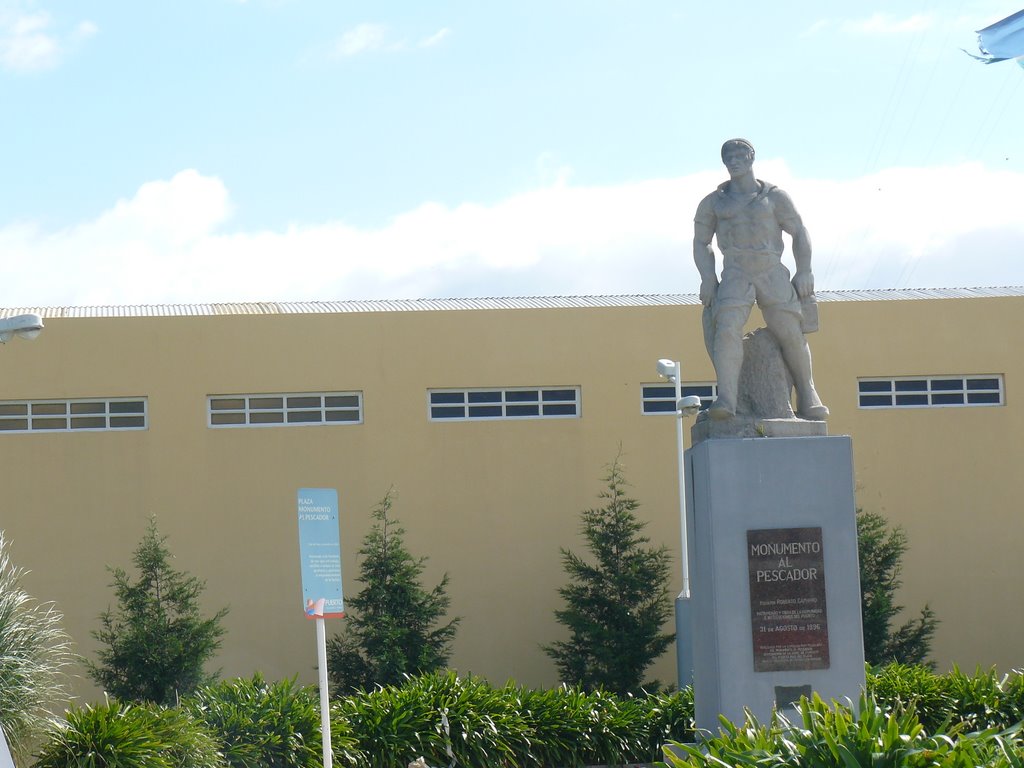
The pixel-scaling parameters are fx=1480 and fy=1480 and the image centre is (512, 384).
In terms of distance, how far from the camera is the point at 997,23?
15.6 metres

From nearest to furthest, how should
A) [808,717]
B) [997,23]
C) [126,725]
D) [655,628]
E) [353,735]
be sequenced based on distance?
[808,717] → [126,725] → [353,735] → [997,23] → [655,628]

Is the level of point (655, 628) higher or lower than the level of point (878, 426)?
lower

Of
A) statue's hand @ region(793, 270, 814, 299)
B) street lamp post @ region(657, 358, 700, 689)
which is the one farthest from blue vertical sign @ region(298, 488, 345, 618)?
street lamp post @ region(657, 358, 700, 689)

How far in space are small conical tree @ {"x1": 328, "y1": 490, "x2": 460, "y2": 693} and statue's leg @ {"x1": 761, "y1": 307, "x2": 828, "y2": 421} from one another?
30.6 ft

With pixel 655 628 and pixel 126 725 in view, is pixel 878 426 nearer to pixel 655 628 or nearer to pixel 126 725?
pixel 655 628

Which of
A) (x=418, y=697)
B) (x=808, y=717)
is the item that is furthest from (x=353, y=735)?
(x=808, y=717)

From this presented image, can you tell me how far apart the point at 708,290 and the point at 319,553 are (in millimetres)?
4231

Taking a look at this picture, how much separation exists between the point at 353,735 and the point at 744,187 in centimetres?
625

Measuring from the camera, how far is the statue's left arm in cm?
1285

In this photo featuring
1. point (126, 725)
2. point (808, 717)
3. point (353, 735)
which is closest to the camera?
point (808, 717)

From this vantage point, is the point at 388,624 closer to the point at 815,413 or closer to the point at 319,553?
the point at 815,413

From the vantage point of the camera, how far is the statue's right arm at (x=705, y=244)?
12992mm

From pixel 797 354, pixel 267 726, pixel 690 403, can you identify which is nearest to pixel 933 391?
pixel 690 403

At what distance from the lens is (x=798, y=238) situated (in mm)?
12898
